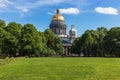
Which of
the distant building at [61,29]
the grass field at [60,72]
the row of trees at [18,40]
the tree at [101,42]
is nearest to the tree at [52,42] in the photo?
the tree at [101,42]

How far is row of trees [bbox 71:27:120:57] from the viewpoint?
3656 inches

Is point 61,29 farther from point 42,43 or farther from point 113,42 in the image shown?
point 113,42

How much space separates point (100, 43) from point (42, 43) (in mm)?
19864

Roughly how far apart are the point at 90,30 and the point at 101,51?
14.0 meters

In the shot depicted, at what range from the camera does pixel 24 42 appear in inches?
3155

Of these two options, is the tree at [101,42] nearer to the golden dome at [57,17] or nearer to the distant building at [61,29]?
the distant building at [61,29]

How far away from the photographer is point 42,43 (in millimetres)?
94125

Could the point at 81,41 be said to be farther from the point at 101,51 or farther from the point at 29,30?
the point at 29,30

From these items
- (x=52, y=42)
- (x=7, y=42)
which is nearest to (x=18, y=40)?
(x=7, y=42)

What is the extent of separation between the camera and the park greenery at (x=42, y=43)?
78875 mm

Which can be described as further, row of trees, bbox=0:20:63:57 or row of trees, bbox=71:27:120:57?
row of trees, bbox=71:27:120:57

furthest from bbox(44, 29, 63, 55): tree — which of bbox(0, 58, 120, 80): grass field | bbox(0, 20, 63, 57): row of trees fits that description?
bbox(0, 58, 120, 80): grass field

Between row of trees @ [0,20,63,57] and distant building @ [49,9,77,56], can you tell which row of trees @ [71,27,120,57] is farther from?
distant building @ [49,9,77,56]

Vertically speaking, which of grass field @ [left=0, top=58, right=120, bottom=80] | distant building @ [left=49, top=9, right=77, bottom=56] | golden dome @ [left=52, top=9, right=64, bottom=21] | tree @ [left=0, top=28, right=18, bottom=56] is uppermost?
golden dome @ [left=52, top=9, right=64, bottom=21]
